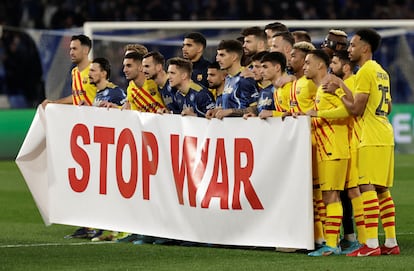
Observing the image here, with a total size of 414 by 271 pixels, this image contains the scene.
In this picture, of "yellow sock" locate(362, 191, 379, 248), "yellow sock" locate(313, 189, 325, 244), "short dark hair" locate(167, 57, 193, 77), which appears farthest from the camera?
"short dark hair" locate(167, 57, 193, 77)

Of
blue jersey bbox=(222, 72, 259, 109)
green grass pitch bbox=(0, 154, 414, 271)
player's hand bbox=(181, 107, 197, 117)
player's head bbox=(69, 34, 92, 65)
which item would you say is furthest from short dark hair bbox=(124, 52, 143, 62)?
green grass pitch bbox=(0, 154, 414, 271)

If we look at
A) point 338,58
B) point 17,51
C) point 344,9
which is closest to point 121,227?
point 338,58

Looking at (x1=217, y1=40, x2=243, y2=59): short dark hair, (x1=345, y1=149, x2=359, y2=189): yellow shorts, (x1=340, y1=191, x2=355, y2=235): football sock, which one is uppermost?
(x1=217, y1=40, x2=243, y2=59): short dark hair

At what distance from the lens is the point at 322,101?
10453mm

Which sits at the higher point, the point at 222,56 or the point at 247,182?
the point at 222,56

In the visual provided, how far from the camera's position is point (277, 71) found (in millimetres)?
10836

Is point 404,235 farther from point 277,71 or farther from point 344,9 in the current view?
point 344,9

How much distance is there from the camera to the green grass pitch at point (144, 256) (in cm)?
995

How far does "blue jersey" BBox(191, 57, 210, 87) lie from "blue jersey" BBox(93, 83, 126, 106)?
71 centimetres

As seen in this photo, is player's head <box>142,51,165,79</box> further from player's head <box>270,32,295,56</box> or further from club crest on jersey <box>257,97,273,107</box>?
club crest on jersey <box>257,97,273,107</box>

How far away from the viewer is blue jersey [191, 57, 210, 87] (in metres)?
12.1

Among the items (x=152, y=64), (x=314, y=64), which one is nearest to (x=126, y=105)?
(x=152, y=64)

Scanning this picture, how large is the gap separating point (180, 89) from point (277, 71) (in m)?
1.13

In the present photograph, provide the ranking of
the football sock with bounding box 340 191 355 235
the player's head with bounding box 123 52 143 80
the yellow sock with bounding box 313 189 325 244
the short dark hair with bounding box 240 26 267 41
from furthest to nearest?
the short dark hair with bounding box 240 26 267 41 → the player's head with bounding box 123 52 143 80 → the football sock with bounding box 340 191 355 235 → the yellow sock with bounding box 313 189 325 244
